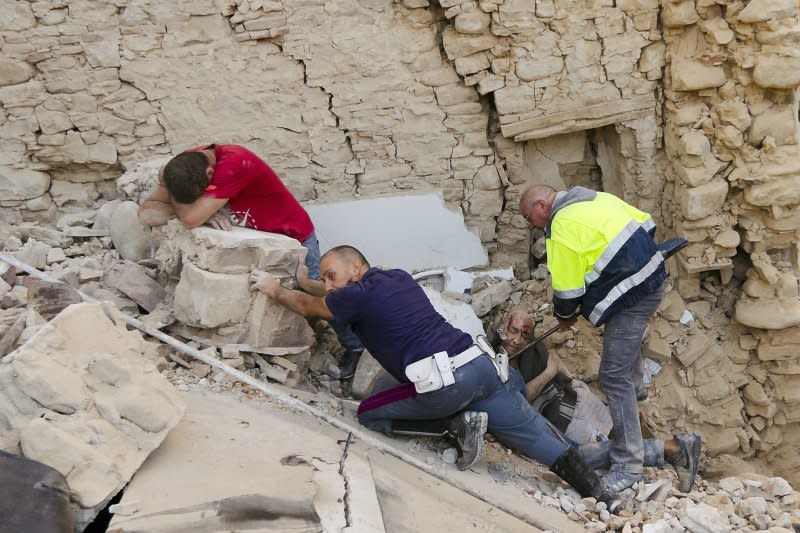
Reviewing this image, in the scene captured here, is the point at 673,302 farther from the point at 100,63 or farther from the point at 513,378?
the point at 100,63

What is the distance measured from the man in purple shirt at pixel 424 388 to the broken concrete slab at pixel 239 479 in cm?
56

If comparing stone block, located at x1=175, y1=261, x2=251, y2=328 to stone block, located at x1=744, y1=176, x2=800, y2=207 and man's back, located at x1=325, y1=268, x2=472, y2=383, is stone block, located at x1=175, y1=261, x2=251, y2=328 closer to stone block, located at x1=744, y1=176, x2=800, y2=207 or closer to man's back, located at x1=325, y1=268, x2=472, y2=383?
man's back, located at x1=325, y1=268, x2=472, y2=383

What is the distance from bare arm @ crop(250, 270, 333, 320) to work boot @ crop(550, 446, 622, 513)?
1.59 meters

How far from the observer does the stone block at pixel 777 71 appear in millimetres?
5934

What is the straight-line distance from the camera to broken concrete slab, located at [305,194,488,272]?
6.67 m

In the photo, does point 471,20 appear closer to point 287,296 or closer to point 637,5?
point 637,5

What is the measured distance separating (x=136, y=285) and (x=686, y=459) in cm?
367

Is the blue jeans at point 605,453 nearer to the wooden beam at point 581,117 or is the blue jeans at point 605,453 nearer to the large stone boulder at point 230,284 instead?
the large stone boulder at point 230,284

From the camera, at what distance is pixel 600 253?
4.91 metres

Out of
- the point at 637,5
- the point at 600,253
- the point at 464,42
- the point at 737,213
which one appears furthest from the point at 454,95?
the point at 737,213

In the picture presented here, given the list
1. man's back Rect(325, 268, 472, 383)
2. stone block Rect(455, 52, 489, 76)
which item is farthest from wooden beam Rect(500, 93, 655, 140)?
man's back Rect(325, 268, 472, 383)

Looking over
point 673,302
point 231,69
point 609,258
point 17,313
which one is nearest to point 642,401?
point 673,302

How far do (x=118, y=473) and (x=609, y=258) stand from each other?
284 cm

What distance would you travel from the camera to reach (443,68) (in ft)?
21.3
